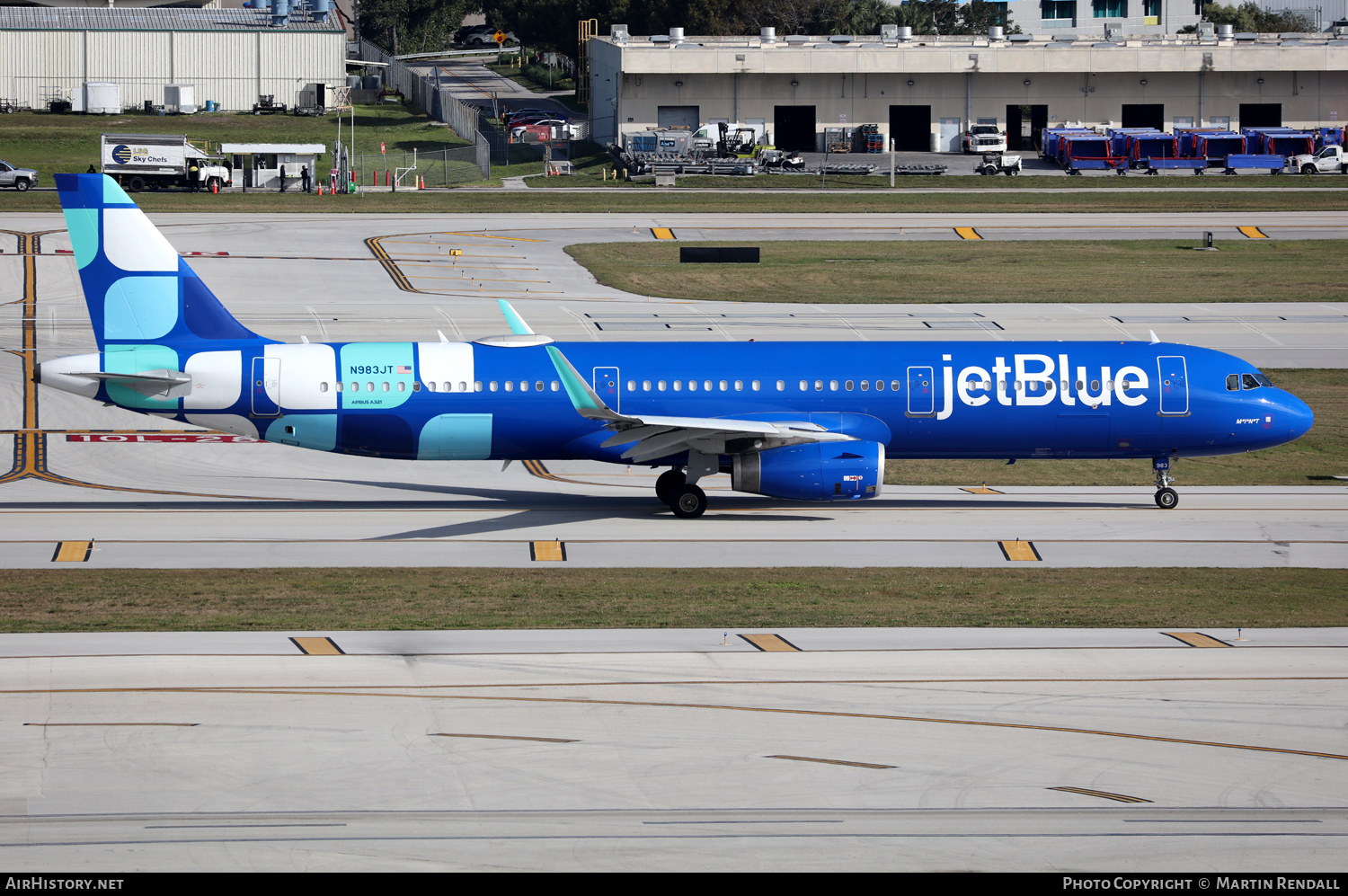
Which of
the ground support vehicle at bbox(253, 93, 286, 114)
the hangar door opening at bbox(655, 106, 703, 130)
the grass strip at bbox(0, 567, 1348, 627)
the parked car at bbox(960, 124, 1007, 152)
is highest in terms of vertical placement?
the ground support vehicle at bbox(253, 93, 286, 114)

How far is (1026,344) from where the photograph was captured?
3806cm

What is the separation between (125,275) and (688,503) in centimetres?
1493

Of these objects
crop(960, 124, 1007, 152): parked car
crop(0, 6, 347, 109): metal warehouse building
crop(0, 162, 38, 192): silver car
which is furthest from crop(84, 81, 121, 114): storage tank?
crop(960, 124, 1007, 152): parked car

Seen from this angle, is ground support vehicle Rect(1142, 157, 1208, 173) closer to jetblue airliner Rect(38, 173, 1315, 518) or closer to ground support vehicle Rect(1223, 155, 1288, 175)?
ground support vehicle Rect(1223, 155, 1288, 175)

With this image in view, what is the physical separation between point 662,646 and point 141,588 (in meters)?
11.0

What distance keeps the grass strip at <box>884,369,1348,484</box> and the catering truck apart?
67.6 metres

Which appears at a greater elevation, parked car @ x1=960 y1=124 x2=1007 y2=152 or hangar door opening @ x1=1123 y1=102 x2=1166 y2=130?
hangar door opening @ x1=1123 y1=102 x2=1166 y2=130

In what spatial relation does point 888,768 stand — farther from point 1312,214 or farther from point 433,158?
point 433,158

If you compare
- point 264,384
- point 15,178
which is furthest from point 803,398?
point 15,178

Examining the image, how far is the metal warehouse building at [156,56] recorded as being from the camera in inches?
5325

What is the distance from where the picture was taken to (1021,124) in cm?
13475

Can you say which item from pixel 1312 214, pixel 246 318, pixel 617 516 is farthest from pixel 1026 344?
pixel 1312 214

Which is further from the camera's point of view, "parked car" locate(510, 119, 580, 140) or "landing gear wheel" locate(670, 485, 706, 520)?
"parked car" locate(510, 119, 580, 140)

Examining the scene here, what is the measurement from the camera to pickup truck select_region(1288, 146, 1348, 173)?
Answer: 117 m
